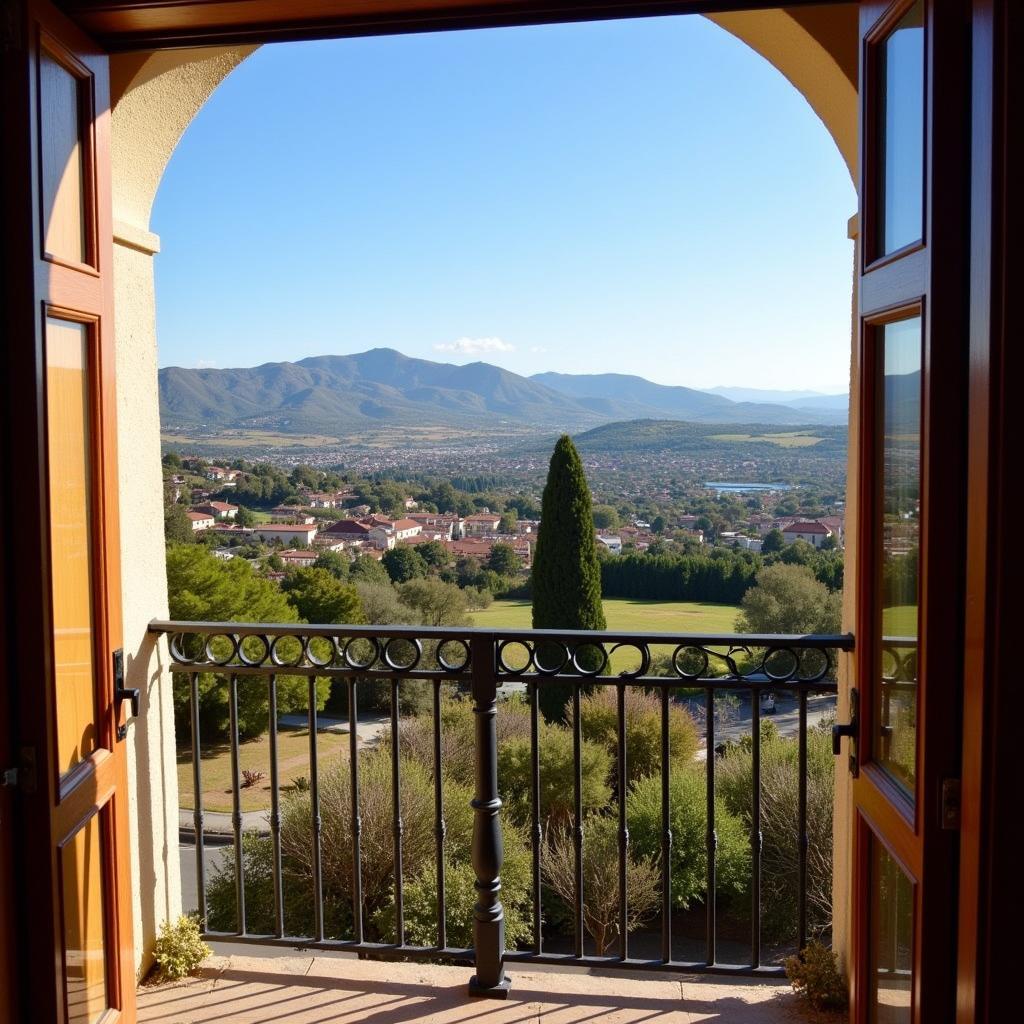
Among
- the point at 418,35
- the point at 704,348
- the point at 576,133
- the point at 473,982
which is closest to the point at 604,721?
the point at 473,982

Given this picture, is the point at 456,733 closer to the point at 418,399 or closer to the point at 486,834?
the point at 486,834

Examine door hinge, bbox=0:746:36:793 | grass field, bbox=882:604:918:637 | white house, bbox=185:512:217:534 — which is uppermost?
grass field, bbox=882:604:918:637

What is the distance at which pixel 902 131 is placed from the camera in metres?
1.48

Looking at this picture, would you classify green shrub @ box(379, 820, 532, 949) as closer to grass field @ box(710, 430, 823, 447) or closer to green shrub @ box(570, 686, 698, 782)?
green shrub @ box(570, 686, 698, 782)

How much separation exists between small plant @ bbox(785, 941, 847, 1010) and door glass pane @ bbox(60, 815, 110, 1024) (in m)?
1.61

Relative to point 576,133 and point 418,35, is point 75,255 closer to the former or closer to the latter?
point 418,35

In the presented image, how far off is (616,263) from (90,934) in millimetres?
37578

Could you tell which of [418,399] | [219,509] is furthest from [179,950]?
[418,399]

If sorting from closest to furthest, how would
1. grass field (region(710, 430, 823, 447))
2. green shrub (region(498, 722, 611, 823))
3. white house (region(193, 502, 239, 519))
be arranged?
green shrub (region(498, 722, 611, 823)) < white house (region(193, 502, 239, 519)) < grass field (region(710, 430, 823, 447))

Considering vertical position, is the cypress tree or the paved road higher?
the cypress tree

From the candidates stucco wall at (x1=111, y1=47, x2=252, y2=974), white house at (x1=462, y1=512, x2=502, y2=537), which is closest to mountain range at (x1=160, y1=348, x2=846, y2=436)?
white house at (x1=462, y1=512, x2=502, y2=537)

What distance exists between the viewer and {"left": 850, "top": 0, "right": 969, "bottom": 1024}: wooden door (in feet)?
4.13

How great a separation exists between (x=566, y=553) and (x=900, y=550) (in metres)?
13.0

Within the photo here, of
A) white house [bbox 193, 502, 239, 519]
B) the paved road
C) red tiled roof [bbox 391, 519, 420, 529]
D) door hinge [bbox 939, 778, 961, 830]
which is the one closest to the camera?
door hinge [bbox 939, 778, 961, 830]
